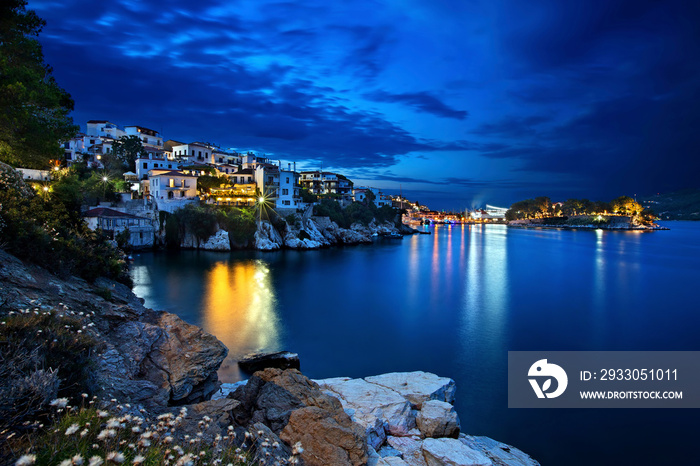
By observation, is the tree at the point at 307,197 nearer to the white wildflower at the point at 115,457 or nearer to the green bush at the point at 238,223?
the green bush at the point at 238,223

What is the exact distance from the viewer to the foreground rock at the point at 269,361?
1072cm

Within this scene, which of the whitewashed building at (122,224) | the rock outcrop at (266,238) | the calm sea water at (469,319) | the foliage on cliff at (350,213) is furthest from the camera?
the foliage on cliff at (350,213)

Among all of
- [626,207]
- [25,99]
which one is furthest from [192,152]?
[626,207]

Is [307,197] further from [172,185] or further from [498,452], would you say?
[498,452]

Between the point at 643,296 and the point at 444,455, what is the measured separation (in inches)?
939

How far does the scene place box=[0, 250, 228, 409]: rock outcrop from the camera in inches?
223

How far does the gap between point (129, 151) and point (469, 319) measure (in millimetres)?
50672

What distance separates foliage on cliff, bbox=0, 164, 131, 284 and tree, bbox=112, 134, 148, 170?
140ft

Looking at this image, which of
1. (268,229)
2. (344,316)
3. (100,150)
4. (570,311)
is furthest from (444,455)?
(100,150)

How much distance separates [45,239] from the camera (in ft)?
25.9

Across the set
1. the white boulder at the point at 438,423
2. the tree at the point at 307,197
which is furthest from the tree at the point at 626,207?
the white boulder at the point at 438,423

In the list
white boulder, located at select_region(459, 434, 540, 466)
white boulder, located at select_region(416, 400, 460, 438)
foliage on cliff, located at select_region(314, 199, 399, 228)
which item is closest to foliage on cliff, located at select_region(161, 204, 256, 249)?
foliage on cliff, located at select_region(314, 199, 399, 228)

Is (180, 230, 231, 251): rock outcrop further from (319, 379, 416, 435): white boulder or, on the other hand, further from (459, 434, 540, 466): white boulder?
(459, 434, 540, 466): white boulder

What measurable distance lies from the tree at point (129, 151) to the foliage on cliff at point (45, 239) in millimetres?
42683
